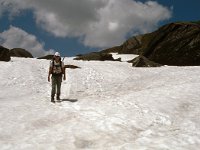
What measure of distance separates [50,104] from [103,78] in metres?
11.7

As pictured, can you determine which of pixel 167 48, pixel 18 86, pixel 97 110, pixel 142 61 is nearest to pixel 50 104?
pixel 97 110

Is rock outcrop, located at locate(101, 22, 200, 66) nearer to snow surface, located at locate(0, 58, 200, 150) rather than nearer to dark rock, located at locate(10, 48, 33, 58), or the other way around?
snow surface, located at locate(0, 58, 200, 150)

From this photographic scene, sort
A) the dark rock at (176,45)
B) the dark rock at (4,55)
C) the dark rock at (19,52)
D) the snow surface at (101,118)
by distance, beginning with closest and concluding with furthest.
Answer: the snow surface at (101,118)
the dark rock at (4,55)
the dark rock at (176,45)
the dark rock at (19,52)

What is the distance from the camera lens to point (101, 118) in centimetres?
1398

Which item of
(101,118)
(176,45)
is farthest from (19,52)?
(101,118)

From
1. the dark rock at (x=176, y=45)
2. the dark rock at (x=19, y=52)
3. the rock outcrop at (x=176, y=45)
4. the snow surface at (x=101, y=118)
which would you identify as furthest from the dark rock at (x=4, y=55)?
the dark rock at (x=19, y=52)

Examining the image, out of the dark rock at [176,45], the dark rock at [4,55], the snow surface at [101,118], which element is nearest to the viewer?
the snow surface at [101,118]

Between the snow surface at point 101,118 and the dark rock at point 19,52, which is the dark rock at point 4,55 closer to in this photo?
the snow surface at point 101,118

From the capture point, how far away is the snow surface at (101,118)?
11.1 meters

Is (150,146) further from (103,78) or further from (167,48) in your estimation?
(167,48)

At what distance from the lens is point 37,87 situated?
24.0m

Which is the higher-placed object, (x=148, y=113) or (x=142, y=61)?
(x=142, y=61)

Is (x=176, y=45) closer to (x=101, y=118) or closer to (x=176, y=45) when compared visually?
(x=176, y=45)

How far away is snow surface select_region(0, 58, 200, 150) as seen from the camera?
11.1 m
